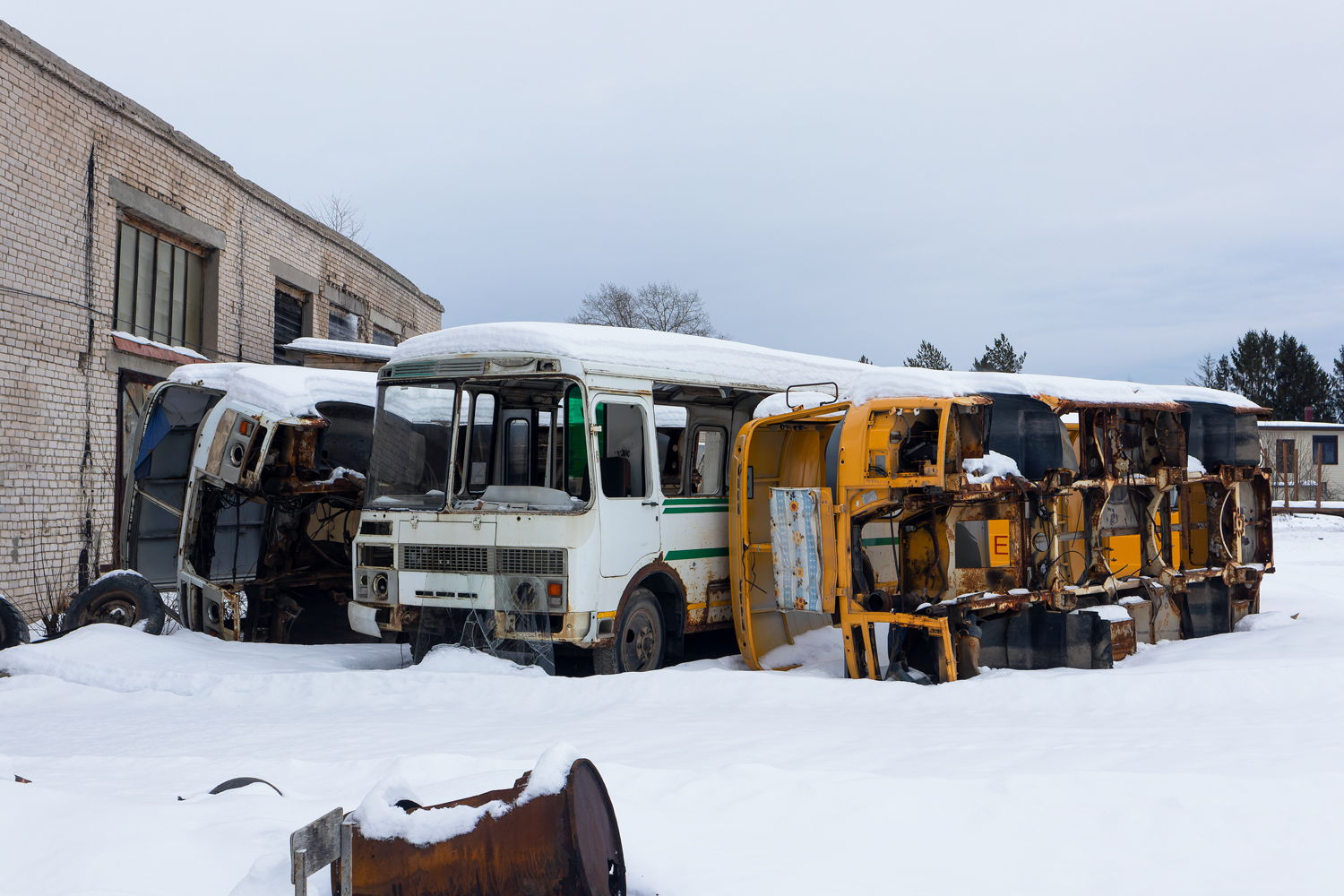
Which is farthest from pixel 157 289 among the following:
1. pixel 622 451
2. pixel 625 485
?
pixel 625 485

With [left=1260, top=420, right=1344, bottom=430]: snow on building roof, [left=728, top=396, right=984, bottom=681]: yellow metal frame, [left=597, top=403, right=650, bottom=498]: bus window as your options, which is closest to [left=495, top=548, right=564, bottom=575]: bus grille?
[left=597, top=403, right=650, bottom=498]: bus window

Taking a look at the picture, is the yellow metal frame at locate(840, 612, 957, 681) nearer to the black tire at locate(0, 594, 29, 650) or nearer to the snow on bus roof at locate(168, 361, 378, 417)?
the snow on bus roof at locate(168, 361, 378, 417)

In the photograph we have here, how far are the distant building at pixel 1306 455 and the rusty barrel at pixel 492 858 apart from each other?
38.9 m

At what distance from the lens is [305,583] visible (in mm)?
10320

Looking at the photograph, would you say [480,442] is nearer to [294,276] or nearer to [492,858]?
[492,858]

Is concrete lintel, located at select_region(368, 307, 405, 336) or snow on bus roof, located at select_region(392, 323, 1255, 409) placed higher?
concrete lintel, located at select_region(368, 307, 405, 336)

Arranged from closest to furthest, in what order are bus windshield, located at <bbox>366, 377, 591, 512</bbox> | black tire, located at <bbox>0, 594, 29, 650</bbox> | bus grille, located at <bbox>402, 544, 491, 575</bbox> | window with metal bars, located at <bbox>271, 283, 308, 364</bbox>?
bus grille, located at <bbox>402, 544, 491, 575</bbox>
bus windshield, located at <bbox>366, 377, 591, 512</bbox>
black tire, located at <bbox>0, 594, 29, 650</bbox>
window with metal bars, located at <bbox>271, 283, 308, 364</bbox>

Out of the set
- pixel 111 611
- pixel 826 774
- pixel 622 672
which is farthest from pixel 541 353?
pixel 111 611

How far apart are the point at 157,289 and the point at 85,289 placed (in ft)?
5.63

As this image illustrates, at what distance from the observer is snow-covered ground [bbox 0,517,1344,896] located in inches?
137

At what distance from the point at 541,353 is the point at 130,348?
7.99 m

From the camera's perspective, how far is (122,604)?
952 centimetres

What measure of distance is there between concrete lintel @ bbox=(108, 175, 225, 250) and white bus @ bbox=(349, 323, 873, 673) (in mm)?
7109

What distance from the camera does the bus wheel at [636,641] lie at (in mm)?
7730
